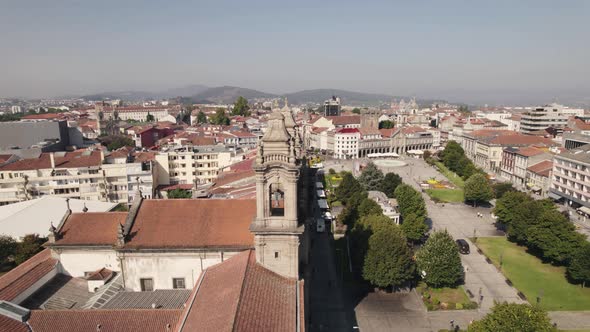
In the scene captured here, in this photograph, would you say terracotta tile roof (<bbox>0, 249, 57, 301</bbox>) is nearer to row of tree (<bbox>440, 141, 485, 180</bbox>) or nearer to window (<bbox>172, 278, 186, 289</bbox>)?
window (<bbox>172, 278, 186, 289</bbox>)

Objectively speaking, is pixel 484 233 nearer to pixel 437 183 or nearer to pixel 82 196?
pixel 437 183

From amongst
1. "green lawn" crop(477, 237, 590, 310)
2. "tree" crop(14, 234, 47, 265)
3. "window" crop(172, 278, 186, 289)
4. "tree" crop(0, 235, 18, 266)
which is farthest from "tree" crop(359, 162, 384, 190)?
"tree" crop(0, 235, 18, 266)

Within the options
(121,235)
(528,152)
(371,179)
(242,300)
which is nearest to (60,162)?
(121,235)

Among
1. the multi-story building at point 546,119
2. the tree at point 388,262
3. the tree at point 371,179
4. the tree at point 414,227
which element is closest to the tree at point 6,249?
the tree at point 388,262

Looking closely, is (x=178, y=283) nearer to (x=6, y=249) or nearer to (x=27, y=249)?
(x=27, y=249)

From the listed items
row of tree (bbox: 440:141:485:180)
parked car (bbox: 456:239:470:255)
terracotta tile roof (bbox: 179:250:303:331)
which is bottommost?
parked car (bbox: 456:239:470:255)

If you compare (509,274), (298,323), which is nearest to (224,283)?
(298,323)
